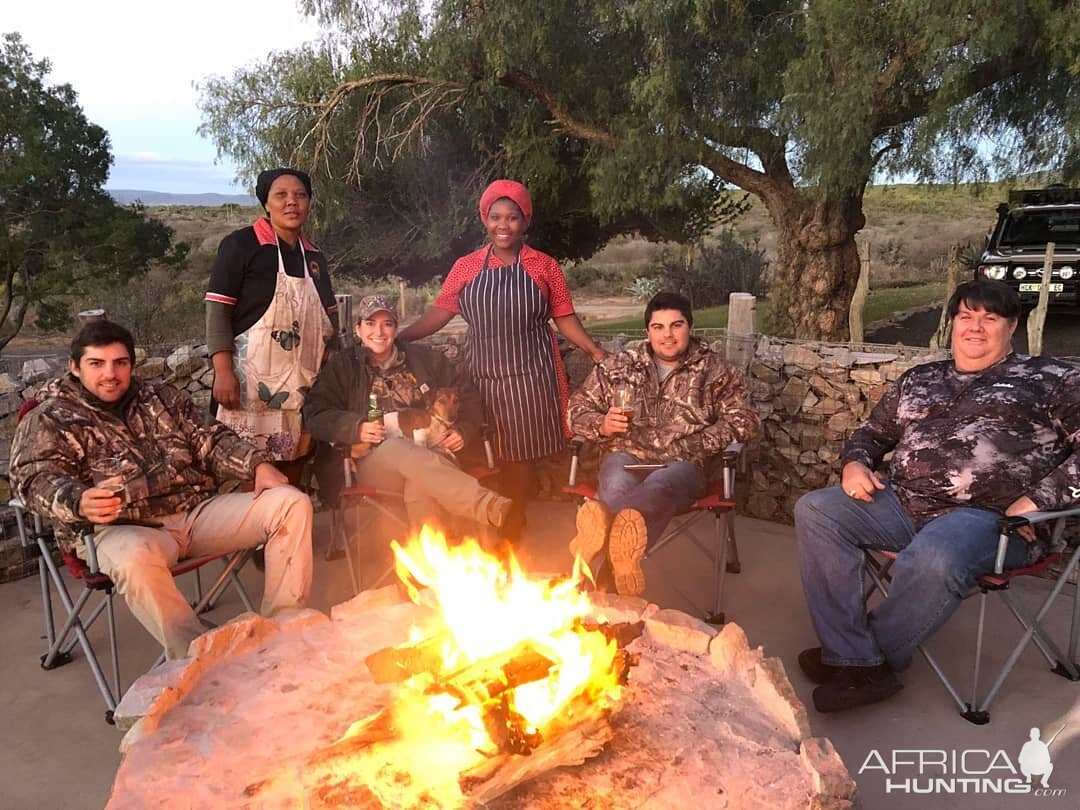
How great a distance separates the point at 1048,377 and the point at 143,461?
9.81ft

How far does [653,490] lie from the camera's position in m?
2.96

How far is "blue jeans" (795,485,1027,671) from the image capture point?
7.88ft

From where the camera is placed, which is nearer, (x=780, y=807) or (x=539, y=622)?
(x=780, y=807)

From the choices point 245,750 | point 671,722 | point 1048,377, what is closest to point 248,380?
point 245,750

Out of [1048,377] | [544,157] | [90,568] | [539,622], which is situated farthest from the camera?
[544,157]

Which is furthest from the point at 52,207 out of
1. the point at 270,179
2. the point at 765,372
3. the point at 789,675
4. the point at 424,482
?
the point at 789,675

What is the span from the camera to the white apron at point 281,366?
10.2ft

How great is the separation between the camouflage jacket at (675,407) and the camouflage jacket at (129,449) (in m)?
1.37

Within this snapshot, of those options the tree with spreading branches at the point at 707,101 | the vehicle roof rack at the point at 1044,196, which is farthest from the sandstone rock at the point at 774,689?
the vehicle roof rack at the point at 1044,196

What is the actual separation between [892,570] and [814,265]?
5442 millimetres

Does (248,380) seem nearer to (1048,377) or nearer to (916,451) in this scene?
(916,451)

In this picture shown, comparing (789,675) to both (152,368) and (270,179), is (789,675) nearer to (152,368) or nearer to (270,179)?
(270,179)

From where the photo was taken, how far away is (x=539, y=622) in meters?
2.00

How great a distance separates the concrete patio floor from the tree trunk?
4476 mm
